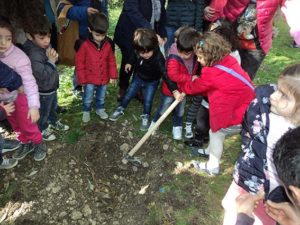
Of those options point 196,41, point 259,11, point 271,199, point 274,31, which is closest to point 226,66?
point 196,41

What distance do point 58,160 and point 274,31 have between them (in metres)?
3.31

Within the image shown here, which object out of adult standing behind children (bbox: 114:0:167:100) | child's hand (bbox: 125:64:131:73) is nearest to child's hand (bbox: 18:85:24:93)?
child's hand (bbox: 125:64:131:73)

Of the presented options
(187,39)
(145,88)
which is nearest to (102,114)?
(145,88)

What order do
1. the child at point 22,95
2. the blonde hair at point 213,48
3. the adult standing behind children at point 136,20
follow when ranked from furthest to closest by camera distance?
the adult standing behind children at point 136,20
the blonde hair at point 213,48
the child at point 22,95

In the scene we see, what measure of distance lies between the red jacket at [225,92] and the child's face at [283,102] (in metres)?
1.17

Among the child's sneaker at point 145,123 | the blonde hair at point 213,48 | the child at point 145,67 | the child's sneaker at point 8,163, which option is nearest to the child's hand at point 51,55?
the child at point 145,67

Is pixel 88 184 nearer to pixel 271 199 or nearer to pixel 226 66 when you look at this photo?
pixel 226 66

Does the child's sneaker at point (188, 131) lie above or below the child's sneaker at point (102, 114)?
below

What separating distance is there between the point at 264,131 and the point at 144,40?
208 centimetres

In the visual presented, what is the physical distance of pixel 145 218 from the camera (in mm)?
3746

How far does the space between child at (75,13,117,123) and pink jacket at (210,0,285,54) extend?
5.16 feet

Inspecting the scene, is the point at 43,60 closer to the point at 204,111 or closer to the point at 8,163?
the point at 8,163

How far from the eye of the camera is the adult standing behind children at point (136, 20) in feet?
14.6

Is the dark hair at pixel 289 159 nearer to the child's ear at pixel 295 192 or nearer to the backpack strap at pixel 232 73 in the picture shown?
the child's ear at pixel 295 192
